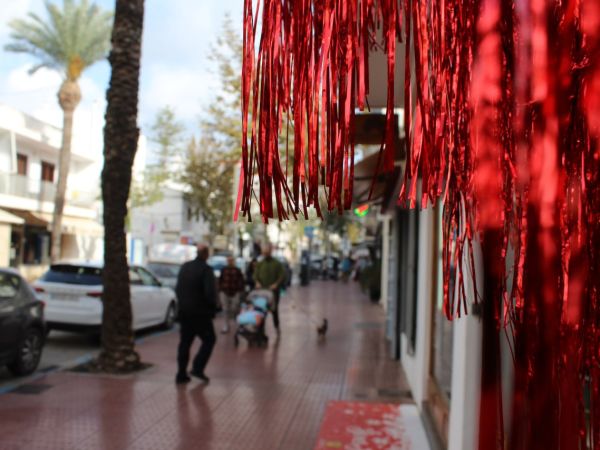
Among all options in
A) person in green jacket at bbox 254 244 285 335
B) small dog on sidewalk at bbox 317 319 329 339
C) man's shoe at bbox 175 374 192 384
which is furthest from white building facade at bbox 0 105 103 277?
man's shoe at bbox 175 374 192 384

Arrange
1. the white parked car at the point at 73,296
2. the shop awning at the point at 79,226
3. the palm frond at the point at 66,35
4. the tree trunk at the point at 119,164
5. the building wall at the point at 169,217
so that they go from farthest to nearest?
the building wall at the point at 169,217
the shop awning at the point at 79,226
the palm frond at the point at 66,35
the white parked car at the point at 73,296
the tree trunk at the point at 119,164

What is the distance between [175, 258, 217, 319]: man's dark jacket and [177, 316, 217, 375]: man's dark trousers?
0.29 ft

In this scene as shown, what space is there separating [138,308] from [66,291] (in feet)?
6.14

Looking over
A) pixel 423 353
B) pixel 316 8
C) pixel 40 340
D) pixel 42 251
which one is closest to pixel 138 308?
pixel 40 340

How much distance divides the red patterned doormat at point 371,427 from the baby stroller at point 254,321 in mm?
5007

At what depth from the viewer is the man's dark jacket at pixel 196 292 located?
8.91 metres

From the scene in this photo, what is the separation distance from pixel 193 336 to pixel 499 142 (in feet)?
26.2

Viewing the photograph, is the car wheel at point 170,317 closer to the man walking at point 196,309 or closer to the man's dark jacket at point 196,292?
the man walking at point 196,309

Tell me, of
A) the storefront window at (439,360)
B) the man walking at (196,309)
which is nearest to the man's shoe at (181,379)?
the man walking at (196,309)

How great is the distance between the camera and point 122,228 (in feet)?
33.5

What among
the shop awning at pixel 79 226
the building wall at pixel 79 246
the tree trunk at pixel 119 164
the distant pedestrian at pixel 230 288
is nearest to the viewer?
the tree trunk at pixel 119 164

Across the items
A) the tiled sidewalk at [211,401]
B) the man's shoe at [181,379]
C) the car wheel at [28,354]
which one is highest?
the car wheel at [28,354]

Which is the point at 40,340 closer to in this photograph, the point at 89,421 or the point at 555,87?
the point at 89,421

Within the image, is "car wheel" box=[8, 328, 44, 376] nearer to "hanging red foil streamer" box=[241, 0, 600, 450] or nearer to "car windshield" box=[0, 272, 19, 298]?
"car windshield" box=[0, 272, 19, 298]
